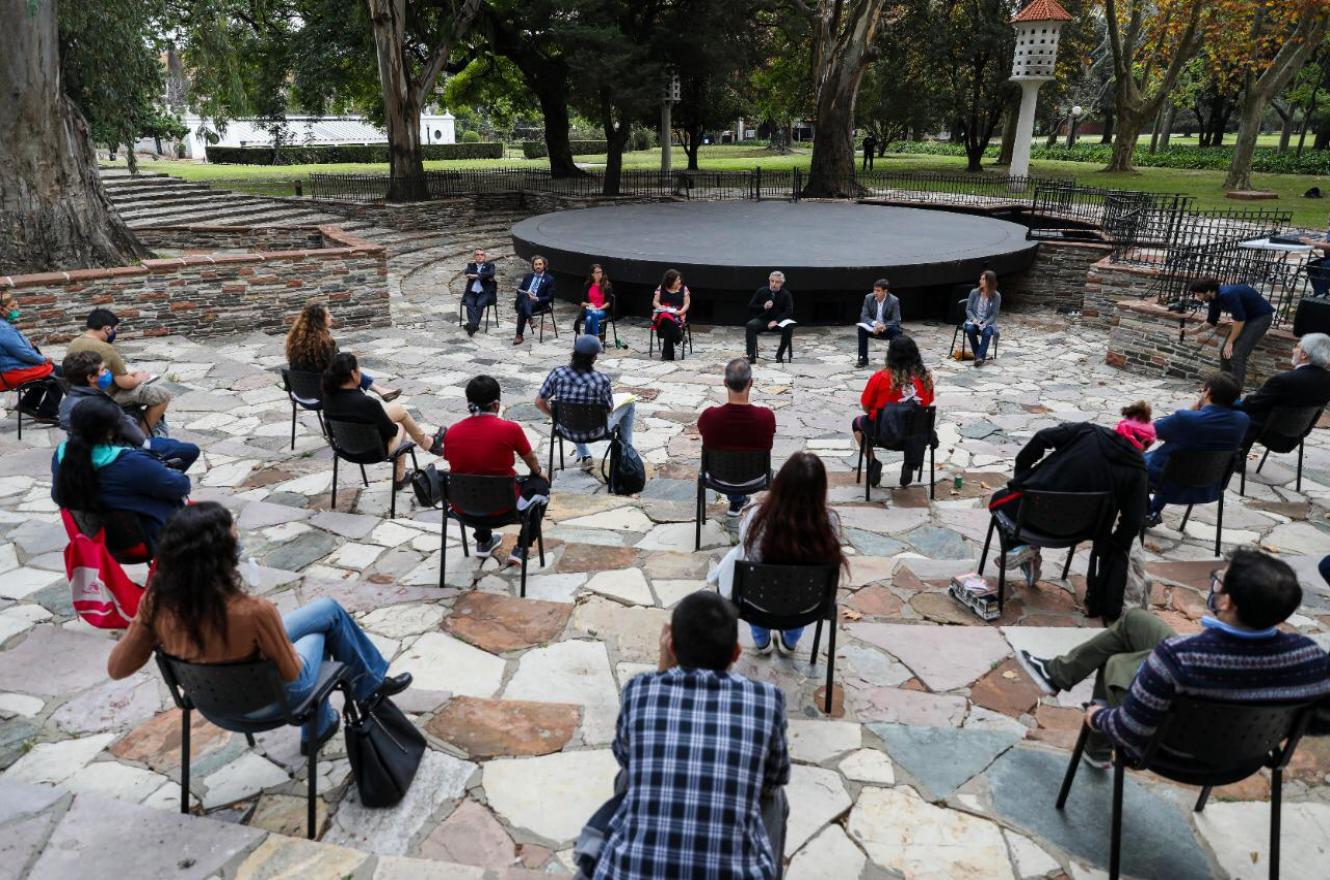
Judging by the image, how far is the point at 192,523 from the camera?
282cm

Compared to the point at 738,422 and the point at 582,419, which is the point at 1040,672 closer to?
the point at 738,422

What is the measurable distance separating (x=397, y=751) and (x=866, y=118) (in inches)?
1595

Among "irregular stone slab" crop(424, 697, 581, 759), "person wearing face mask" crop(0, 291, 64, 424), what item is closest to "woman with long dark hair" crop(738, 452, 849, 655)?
"irregular stone slab" crop(424, 697, 581, 759)

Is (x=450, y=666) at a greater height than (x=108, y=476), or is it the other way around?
(x=108, y=476)

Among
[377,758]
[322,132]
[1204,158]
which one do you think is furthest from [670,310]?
[322,132]

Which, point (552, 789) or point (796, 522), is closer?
point (552, 789)

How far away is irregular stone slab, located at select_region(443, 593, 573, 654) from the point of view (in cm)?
439

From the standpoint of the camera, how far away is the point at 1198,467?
529 centimetres

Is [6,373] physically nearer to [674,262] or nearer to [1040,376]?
[674,262]

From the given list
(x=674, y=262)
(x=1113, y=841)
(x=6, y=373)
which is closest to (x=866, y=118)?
(x=674, y=262)

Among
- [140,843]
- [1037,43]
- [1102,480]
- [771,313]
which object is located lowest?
[140,843]

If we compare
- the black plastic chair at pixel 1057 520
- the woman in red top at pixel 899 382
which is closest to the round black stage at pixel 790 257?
the woman in red top at pixel 899 382

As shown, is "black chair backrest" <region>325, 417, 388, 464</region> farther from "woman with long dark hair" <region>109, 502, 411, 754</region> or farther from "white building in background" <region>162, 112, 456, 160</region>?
"white building in background" <region>162, 112, 456, 160</region>

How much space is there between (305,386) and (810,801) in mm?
5258
